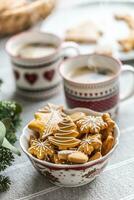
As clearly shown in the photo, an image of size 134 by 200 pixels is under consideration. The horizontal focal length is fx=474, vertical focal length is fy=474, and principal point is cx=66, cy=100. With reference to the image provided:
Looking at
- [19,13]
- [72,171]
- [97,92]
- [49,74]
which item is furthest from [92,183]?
[19,13]

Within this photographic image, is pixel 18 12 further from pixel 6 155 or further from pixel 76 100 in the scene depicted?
pixel 6 155

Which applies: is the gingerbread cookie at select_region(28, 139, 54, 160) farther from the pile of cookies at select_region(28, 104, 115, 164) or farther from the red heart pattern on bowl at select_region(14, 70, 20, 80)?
the red heart pattern on bowl at select_region(14, 70, 20, 80)

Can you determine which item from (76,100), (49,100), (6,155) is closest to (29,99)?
(49,100)

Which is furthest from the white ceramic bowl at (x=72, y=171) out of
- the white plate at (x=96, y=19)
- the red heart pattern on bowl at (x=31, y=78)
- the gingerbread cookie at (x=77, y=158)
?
the white plate at (x=96, y=19)

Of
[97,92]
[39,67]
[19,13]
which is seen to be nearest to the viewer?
[97,92]

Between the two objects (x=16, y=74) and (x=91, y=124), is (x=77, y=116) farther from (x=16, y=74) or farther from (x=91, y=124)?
(x=16, y=74)

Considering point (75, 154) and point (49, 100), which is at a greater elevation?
point (75, 154)

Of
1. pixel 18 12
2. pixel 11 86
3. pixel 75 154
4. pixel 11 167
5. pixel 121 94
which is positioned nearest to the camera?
pixel 75 154

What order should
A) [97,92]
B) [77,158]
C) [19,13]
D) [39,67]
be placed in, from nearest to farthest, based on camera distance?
[77,158] → [97,92] → [39,67] → [19,13]
